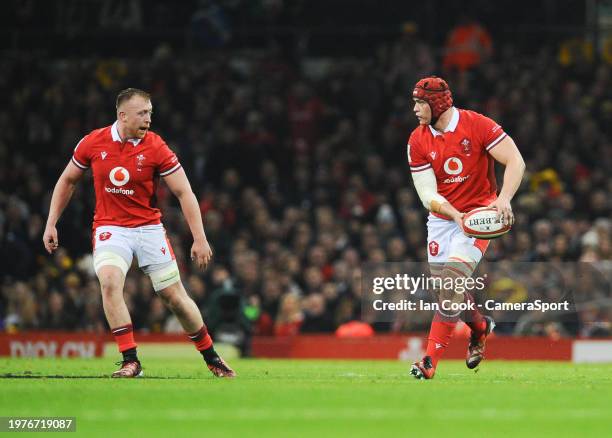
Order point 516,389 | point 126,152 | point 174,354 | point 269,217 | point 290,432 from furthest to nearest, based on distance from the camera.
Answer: point 269,217
point 174,354
point 126,152
point 516,389
point 290,432

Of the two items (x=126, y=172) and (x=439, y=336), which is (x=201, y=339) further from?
(x=439, y=336)

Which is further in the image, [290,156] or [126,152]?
[290,156]

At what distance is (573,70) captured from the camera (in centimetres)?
2456

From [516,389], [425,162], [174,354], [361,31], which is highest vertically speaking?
[361,31]

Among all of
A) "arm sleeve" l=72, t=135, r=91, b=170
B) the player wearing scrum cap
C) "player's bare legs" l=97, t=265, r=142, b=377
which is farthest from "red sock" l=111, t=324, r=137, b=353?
the player wearing scrum cap

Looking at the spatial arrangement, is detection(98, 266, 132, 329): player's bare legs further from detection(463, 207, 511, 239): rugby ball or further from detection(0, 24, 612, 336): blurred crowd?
detection(0, 24, 612, 336): blurred crowd

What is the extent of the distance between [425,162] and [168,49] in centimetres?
1457

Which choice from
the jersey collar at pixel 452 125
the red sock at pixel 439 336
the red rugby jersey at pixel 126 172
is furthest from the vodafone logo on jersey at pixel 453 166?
the red rugby jersey at pixel 126 172

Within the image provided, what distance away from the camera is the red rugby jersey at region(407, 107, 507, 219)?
12.3 m

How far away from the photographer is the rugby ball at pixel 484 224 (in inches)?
468

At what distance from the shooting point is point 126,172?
12.0 m

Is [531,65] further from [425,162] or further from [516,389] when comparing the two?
[516,389]

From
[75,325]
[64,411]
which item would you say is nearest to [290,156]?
[75,325]

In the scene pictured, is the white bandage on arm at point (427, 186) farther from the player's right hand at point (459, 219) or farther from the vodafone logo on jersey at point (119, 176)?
the vodafone logo on jersey at point (119, 176)
